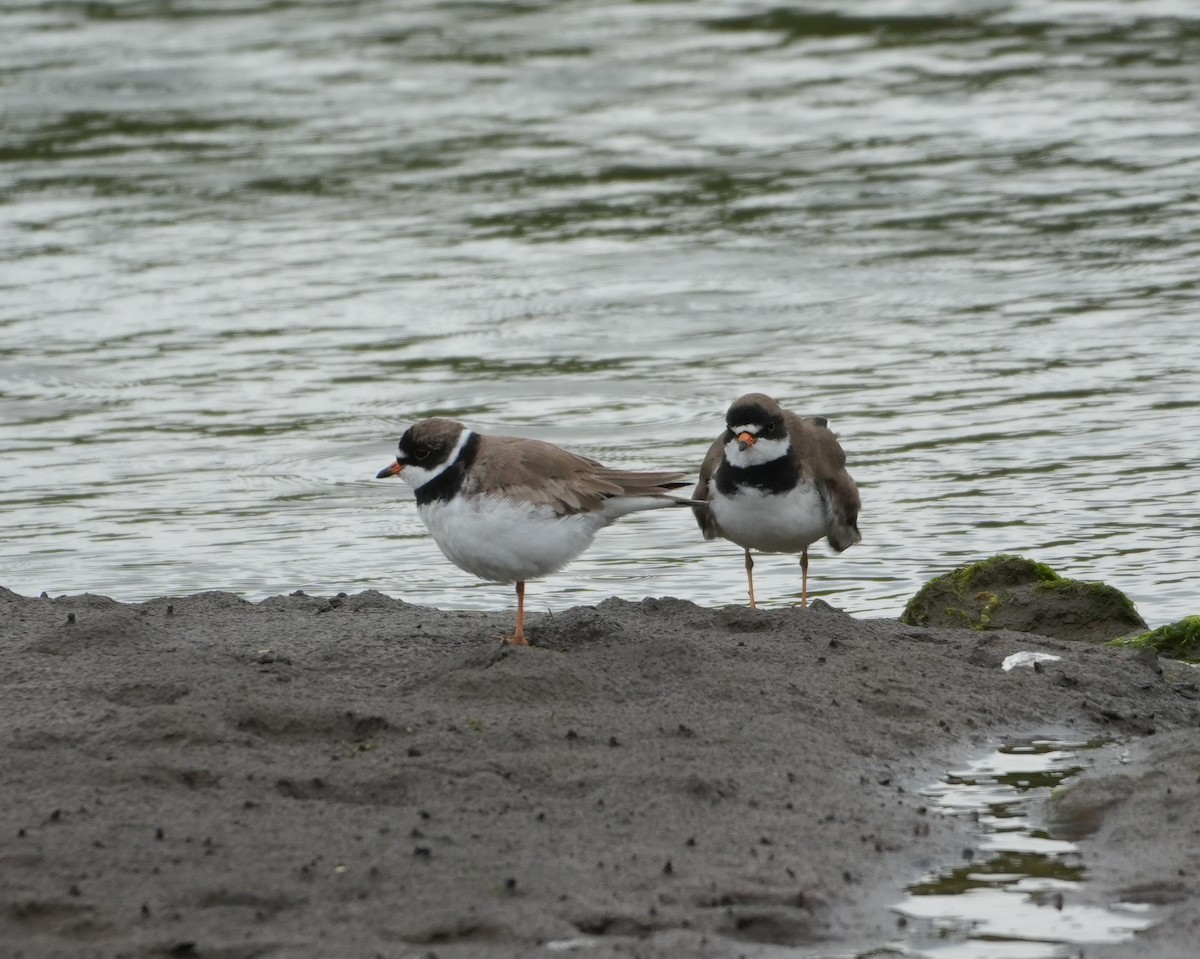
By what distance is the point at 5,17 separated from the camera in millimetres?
31484

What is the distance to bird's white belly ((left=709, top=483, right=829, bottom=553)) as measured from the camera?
9297 mm

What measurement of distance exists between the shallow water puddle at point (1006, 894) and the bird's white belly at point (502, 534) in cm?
194

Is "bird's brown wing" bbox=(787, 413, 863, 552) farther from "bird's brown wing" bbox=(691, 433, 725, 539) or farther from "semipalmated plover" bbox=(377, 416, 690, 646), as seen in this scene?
"semipalmated plover" bbox=(377, 416, 690, 646)

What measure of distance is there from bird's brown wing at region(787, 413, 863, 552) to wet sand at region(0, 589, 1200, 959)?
906 millimetres

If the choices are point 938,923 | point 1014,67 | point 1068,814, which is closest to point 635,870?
point 938,923

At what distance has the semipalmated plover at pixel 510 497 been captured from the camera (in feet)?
26.5

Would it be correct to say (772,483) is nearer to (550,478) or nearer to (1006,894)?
(550,478)

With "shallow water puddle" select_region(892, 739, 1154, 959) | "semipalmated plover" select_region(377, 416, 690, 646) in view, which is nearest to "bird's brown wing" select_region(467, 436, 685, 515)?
"semipalmated plover" select_region(377, 416, 690, 646)

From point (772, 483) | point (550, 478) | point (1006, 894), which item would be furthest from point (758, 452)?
point (1006, 894)

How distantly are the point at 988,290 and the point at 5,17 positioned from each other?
20025 millimetres

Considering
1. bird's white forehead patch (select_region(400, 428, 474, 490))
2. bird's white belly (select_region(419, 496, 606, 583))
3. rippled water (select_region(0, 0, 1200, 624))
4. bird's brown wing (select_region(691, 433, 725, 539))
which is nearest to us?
bird's white belly (select_region(419, 496, 606, 583))

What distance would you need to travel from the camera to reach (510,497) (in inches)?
317

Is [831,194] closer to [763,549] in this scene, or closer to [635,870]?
[763,549]

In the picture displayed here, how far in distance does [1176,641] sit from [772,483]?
203cm
